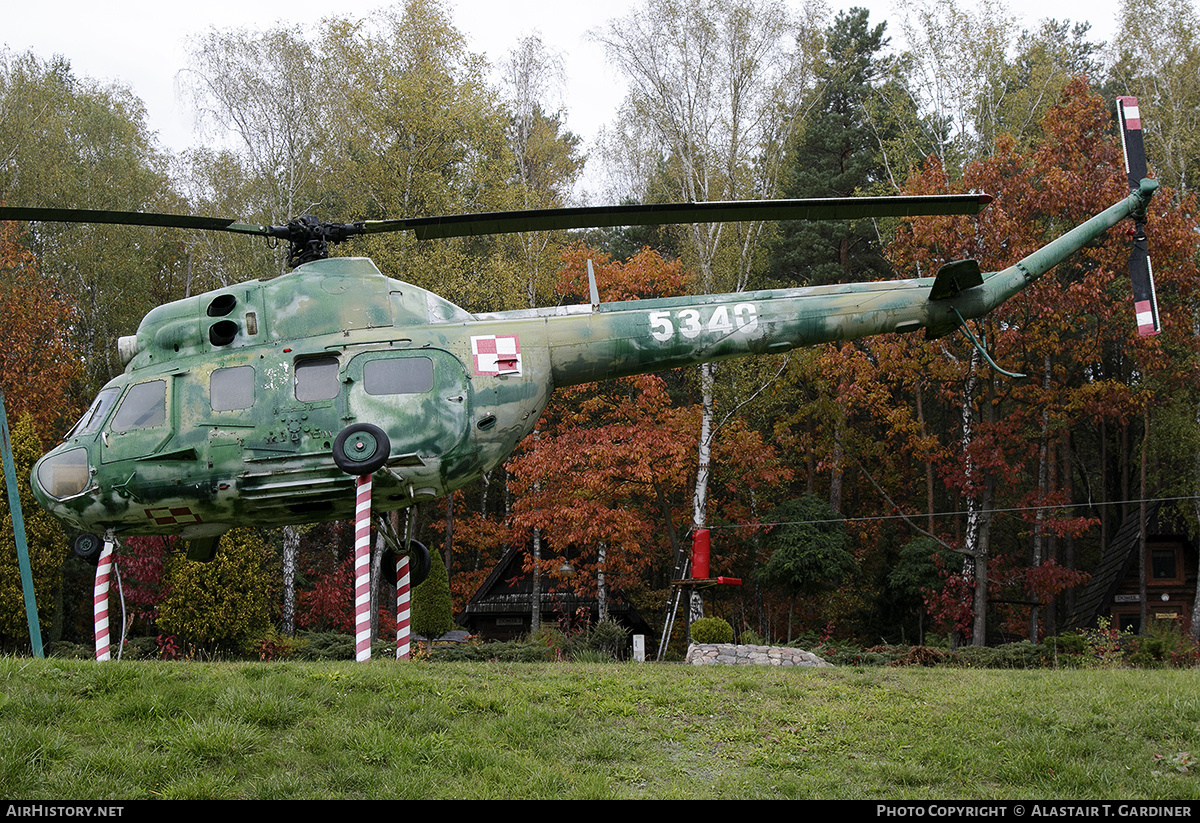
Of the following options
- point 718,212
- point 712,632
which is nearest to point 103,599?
point 718,212

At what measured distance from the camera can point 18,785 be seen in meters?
6.14

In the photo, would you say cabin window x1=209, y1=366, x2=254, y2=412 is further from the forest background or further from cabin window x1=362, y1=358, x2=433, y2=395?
the forest background

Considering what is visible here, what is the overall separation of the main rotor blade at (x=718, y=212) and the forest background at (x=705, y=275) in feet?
42.0

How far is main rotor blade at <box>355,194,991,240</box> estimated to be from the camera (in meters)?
9.05

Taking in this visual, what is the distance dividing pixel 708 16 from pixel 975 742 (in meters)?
20.9

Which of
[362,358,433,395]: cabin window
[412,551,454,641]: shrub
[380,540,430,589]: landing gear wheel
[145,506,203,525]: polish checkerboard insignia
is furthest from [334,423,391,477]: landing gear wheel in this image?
[412,551,454,641]: shrub

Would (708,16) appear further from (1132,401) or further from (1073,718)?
(1073,718)

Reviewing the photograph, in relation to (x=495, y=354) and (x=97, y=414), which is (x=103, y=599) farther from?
(x=495, y=354)

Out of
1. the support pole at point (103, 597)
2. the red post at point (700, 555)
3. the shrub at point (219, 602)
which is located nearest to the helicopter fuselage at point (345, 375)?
the support pole at point (103, 597)

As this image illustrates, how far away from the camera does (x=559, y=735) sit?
778 cm

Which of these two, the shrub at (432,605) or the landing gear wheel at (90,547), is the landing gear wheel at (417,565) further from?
the shrub at (432,605)

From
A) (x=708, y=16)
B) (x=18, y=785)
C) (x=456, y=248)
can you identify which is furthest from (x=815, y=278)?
(x=18, y=785)

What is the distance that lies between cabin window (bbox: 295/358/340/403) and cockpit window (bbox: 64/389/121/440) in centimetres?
204

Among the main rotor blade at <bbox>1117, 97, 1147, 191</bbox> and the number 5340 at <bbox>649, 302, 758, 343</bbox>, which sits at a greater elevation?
the main rotor blade at <bbox>1117, 97, 1147, 191</bbox>
